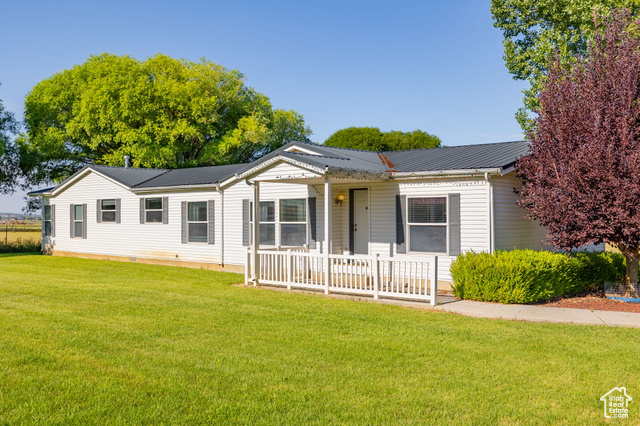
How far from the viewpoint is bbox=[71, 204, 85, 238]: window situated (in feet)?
71.1

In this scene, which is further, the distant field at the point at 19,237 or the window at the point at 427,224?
the distant field at the point at 19,237

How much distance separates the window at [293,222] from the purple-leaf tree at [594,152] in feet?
19.7

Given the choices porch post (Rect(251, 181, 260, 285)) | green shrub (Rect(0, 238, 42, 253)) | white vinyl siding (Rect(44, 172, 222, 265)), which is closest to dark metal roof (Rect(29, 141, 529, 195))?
white vinyl siding (Rect(44, 172, 222, 265))

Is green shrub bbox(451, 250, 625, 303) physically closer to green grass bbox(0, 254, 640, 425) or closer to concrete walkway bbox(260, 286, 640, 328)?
concrete walkway bbox(260, 286, 640, 328)

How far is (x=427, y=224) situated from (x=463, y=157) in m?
1.97

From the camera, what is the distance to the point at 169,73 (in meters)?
34.7

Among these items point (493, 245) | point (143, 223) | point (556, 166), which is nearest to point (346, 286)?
point (493, 245)

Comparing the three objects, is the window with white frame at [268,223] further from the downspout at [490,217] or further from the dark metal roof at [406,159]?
the downspout at [490,217]

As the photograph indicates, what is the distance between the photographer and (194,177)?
18562 millimetres

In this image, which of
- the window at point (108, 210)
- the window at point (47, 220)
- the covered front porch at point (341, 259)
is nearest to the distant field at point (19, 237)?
the window at point (47, 220)

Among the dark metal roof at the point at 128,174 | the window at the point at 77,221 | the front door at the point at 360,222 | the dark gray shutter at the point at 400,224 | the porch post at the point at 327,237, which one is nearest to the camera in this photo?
the porch post at the point at 327,237

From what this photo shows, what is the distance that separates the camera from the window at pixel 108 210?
20.3m

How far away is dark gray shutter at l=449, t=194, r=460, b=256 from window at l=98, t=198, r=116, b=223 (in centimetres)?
1335

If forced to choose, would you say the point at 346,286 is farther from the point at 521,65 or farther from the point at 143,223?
the point at 521,65
